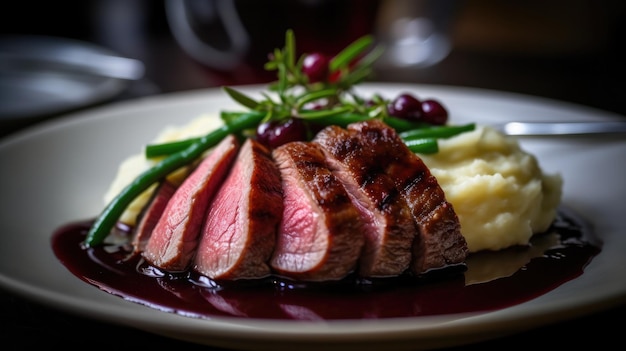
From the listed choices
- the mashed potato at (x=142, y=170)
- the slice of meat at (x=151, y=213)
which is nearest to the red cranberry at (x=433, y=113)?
the mashed potato at (x=142, y=170)

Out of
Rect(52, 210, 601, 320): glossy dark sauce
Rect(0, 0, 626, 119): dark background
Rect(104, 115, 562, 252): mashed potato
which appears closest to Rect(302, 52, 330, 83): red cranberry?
Rect(104, 115, 562, 252): mashed potato

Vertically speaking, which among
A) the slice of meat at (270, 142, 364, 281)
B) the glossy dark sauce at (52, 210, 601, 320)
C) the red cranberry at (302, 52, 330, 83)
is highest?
the red cranberry at (302, 52, 330, 83)

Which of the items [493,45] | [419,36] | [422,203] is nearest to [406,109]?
[422,203]

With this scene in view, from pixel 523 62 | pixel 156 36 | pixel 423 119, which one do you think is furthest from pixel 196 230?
pixel 156 36

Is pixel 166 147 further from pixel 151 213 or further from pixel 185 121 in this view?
pixel 185 121

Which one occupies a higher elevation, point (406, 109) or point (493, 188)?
point (406, 109)

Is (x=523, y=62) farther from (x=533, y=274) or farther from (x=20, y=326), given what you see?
(x=20, y=326)

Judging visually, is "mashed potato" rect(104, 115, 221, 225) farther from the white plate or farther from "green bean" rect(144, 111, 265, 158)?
the white plate
